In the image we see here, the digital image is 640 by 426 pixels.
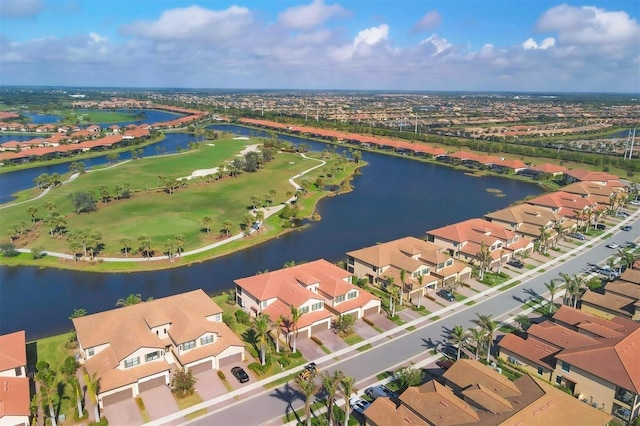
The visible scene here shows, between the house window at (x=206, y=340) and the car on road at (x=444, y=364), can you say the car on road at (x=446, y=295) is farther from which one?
the house window at (x=206, y=340)

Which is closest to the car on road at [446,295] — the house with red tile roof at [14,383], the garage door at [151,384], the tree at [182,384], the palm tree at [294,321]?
the palm tree at [294,321]

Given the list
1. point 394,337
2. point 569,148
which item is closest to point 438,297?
point 394,337

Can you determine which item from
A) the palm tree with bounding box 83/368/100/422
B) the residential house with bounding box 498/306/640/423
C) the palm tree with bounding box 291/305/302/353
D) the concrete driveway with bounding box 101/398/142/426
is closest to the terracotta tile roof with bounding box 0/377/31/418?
the palm tree with bounding box 83/368/100/422

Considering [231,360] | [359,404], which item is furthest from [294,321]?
[359,404]

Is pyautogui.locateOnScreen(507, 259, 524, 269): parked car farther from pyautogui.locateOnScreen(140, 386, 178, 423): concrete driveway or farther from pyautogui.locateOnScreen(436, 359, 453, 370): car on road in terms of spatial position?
pyautogui.locateOnScreen(140, 386, 178, 423): concrete driveway

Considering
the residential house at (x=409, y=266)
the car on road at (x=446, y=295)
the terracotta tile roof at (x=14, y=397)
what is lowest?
the car on road at (x=446, y=295)
